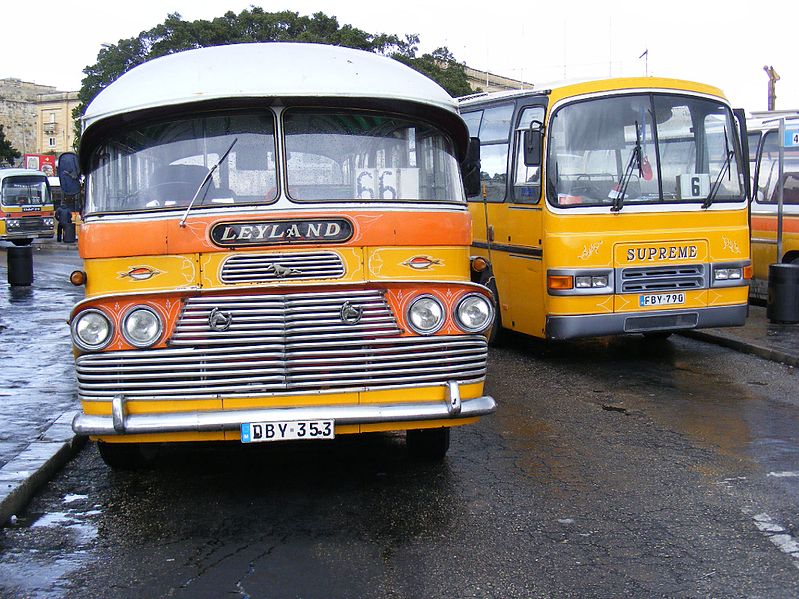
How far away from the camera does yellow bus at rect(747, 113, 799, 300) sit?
15.8 m

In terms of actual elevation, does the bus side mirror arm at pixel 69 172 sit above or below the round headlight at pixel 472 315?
above

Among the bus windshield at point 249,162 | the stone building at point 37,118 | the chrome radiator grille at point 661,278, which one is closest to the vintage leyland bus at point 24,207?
the chrome radiator grille at point 661,278

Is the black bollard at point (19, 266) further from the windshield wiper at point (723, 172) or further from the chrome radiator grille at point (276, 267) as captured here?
the chrome radiator grille at point (276, 267)

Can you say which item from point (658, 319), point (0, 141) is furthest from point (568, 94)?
point (0, 141)

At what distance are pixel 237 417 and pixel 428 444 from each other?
171 cm

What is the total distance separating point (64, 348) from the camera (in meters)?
12.5

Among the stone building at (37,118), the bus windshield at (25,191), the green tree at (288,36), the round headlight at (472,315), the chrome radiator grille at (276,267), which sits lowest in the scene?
the round headlight at (472,315)

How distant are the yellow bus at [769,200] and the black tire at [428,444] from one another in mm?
9644

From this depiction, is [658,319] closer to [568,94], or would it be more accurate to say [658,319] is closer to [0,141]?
[568,94]

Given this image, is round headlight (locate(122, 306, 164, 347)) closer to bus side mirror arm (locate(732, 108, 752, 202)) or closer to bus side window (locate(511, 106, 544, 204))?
bus side window (locate(511, 106, 544, 204))

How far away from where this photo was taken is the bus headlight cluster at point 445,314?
19.3ft

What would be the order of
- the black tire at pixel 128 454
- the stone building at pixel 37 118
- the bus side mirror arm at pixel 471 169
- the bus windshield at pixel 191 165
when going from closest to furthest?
the bus windshield at pixel 191 165 < the black tire at pixel 128 454 < the bus side mirror arm at pixel 471 169 < the stone building at pixel 37 118

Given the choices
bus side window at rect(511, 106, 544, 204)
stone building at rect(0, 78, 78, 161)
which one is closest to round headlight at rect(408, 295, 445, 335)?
bus side window at rect(511, 106, 544, 204)

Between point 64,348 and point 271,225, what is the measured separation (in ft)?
24.2
